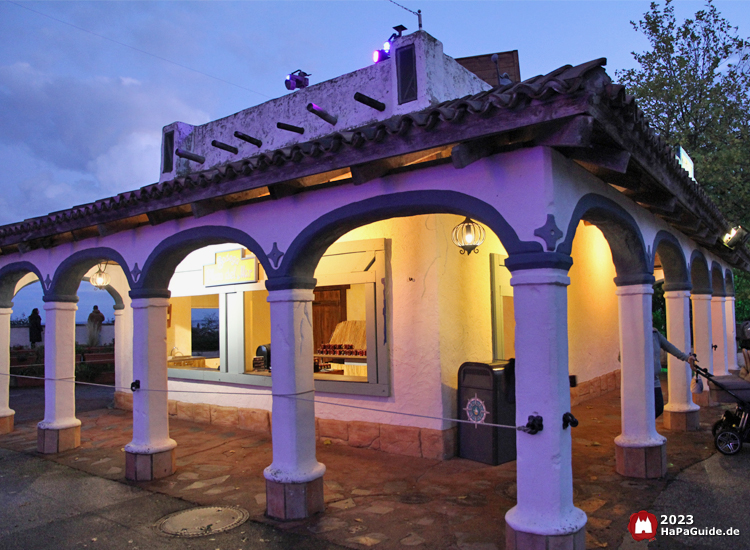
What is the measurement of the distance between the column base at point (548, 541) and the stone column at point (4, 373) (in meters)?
9.55

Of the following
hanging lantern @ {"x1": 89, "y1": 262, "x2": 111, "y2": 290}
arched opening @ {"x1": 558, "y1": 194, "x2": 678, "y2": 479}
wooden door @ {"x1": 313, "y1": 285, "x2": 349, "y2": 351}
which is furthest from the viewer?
hanging lantern @ {"x1": 89, "y1": 262, "x2": 111, "y2": 290}

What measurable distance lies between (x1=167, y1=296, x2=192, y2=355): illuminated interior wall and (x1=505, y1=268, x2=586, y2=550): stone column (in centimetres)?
989

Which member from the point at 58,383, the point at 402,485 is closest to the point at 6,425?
the point at 58,383

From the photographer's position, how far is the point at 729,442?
6699 mm

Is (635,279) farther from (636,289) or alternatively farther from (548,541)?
(548,541)

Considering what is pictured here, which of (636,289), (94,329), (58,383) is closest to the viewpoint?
(636,289)

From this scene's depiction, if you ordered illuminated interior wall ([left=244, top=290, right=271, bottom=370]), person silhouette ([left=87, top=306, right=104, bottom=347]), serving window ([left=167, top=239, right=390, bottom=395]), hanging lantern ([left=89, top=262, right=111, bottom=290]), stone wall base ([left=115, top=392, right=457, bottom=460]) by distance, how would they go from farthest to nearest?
1. person silhouette ([left=87, top=306, right=104, bottom=347])
2. hanging lantern ([left=89, top=262, right=111, bottom=290])
3. illuminated interior wall ([left=244, top=290, right=271, bottom=370])
4. serving window ([left=167, top=239, right=390, bottom=395])
5. stone wall base ([left=115, top=392, right=457, bottom=460])

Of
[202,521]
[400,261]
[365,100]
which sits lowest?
[202,521]

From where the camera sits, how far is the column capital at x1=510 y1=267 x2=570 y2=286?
13.2 ft

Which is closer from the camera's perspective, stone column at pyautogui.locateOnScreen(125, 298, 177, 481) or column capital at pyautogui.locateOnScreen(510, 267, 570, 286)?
column capital at pyautogui.locateOnScreen(510, 267, 570, 286)

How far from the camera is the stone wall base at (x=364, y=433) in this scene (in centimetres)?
677

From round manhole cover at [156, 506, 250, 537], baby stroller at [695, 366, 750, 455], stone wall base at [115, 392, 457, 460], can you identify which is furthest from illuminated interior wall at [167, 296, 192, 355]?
baby stroller at [695, 366, 750, 455]

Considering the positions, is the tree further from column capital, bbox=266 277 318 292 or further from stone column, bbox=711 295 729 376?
column capital, bbox=266 277 318 292

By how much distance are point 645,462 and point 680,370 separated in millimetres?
2851
